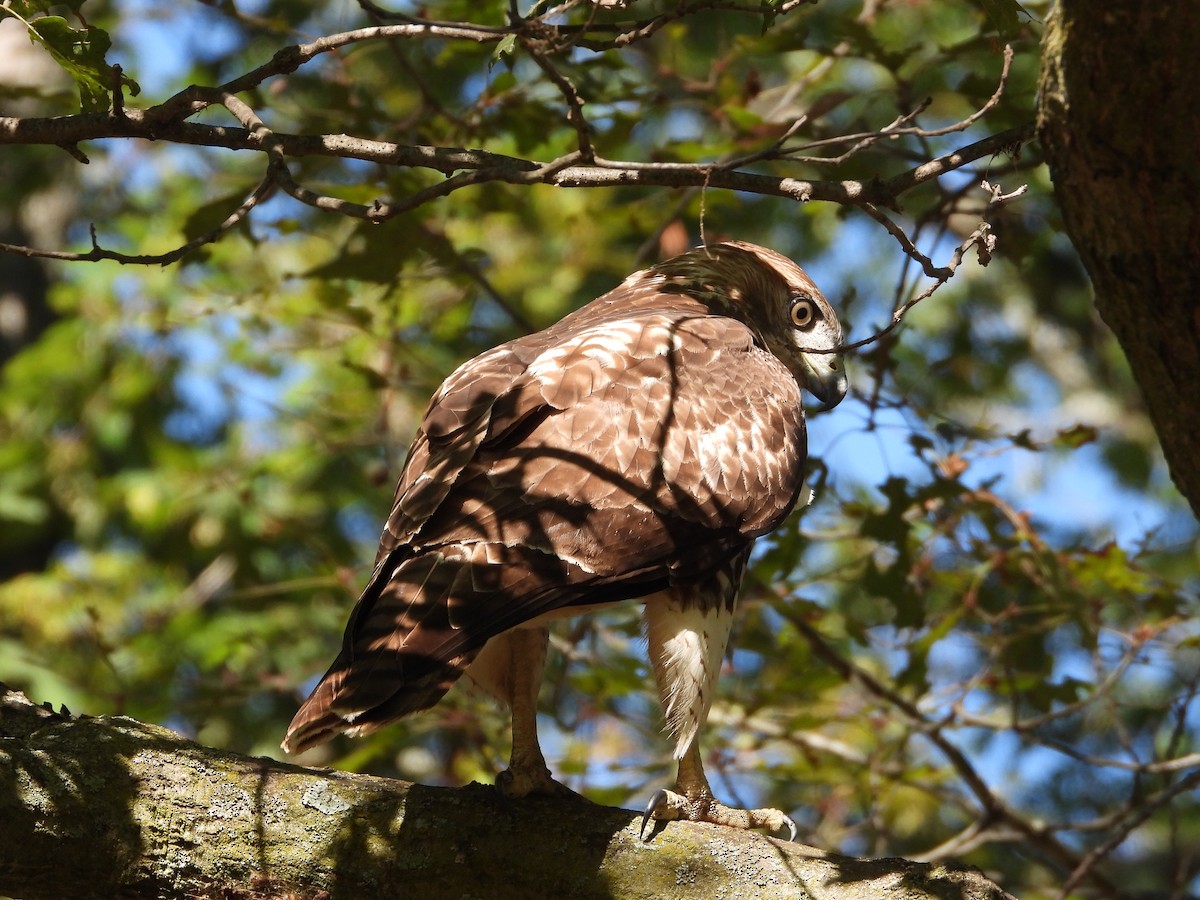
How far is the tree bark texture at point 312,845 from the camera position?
287 cm

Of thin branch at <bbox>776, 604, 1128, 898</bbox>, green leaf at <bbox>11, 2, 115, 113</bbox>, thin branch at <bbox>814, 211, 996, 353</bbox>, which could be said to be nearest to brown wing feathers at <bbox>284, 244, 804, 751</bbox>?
thin branch at <bbox>814, 211, 996, 353</bbox>

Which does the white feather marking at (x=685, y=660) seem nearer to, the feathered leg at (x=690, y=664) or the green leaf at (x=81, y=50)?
the feathered leg at (x=690, y=664)

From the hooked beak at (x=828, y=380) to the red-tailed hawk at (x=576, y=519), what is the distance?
0.55m

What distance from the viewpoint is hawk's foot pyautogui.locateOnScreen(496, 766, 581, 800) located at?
10.5 ft

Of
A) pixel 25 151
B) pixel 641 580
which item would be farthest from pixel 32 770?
pixel 25 151

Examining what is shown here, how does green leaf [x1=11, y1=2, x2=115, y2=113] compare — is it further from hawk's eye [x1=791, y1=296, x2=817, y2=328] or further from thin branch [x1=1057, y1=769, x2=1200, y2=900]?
thin branch [x1=1057, y1=769, x2=1200, y2=900]

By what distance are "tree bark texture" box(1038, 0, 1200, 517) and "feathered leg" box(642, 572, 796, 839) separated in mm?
1227

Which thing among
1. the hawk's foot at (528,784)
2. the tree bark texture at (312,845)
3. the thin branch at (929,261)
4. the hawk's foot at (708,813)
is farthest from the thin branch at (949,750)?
the thin branch at (929,261)

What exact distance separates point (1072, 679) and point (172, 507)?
577 centimetres

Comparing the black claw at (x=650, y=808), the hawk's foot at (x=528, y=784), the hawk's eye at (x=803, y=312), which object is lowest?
the black claw at (x=650, y=808)

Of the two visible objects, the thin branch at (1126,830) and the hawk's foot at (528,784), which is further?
the thin branch at (1126,830)

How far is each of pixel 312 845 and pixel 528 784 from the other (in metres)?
0.56

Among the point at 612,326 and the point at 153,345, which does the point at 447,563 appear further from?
the point at 153,345

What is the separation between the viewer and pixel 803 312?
462 centimetres
